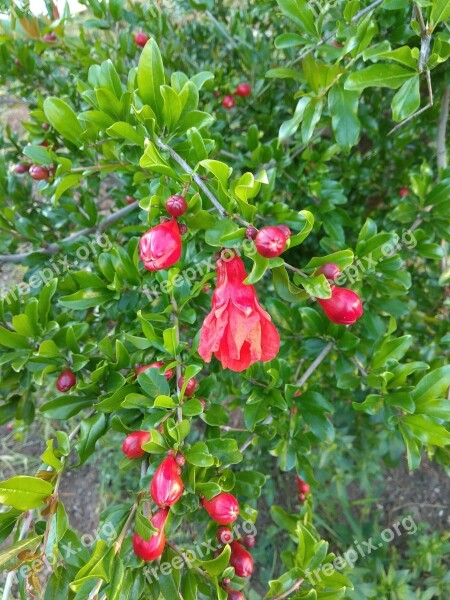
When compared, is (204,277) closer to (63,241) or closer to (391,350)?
(391,350)

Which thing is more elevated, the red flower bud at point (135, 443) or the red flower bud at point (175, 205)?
the red flower bud at point (175, 205)

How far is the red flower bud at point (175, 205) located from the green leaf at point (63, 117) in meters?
0.32

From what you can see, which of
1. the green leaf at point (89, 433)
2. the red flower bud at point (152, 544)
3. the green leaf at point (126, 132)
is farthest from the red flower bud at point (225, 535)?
the green leaf at point (126, 132)

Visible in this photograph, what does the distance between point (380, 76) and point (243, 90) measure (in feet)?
2.31

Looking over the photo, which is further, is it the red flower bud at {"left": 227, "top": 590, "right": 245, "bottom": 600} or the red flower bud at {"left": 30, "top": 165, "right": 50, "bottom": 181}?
the red flower bud at {"left": 30, "top": 165, "right": 50, "bottom": 181}

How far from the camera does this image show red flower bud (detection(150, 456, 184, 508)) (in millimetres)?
641

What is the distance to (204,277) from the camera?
2.46ft

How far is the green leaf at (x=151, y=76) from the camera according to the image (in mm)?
679

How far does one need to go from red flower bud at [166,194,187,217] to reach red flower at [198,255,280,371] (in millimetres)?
94

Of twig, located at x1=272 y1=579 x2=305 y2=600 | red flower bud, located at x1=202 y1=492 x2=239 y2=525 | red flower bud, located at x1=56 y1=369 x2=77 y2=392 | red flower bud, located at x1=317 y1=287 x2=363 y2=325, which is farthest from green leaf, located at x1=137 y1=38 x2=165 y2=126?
twig, located at x1=272 y1=579 x2=305 y2=600

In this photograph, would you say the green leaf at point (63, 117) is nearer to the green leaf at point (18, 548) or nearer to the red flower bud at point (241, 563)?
the green leaf at point (18, 548)

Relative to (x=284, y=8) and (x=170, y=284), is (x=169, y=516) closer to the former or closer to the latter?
(x=170, y=284)

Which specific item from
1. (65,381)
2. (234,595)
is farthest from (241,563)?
(65,381)

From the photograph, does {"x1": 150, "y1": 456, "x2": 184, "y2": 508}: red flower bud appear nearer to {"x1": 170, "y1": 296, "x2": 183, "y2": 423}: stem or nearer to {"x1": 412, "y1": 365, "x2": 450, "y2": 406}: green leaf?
{"x1": 170, "y1": 296, "x2": 183, "y2": 423}: stem
